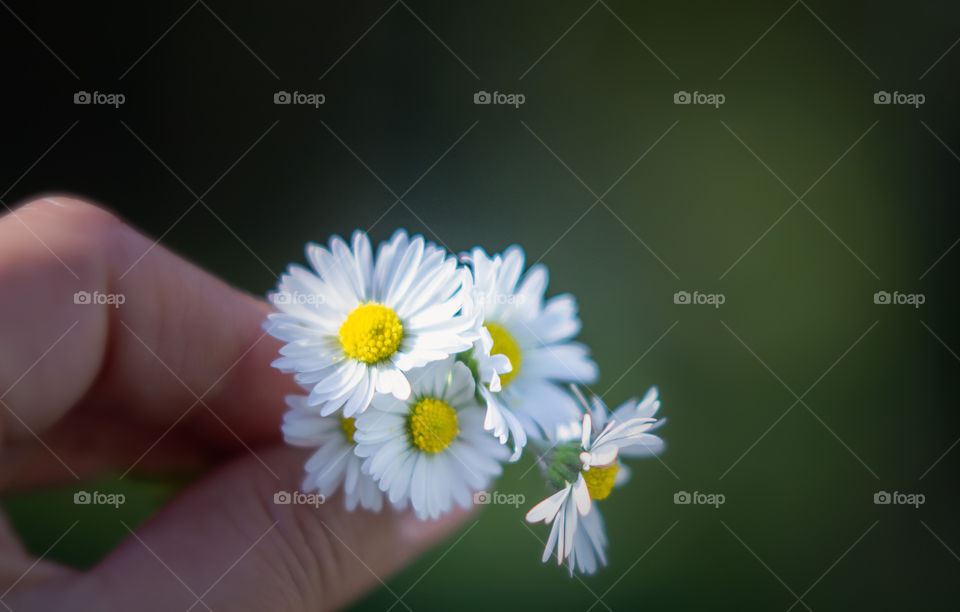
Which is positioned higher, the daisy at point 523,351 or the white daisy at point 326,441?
the daisy at point 523,351

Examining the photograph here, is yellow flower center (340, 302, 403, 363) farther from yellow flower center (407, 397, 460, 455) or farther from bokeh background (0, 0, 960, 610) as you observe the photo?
bokeh background (0, 0, 960, 610)

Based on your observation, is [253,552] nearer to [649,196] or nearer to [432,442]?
[432,442]

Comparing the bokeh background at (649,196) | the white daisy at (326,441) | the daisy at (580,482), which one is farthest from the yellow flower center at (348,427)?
the bokeh background at (649,196)

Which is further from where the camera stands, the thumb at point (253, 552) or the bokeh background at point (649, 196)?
the bokeh background at point (649, 196)

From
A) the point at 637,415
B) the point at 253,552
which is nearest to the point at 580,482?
the point at 637,415

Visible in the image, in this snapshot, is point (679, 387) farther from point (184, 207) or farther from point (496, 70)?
point (184, 207)

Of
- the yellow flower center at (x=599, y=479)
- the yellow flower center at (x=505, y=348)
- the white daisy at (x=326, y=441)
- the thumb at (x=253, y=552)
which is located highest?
the yellow flower center at (x=505, y=348)

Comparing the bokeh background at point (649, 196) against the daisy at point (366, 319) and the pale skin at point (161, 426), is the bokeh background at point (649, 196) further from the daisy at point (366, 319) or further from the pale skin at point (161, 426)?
the daisy at point (366, 319)

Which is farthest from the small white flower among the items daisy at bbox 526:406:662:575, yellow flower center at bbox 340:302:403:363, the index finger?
the index finger
